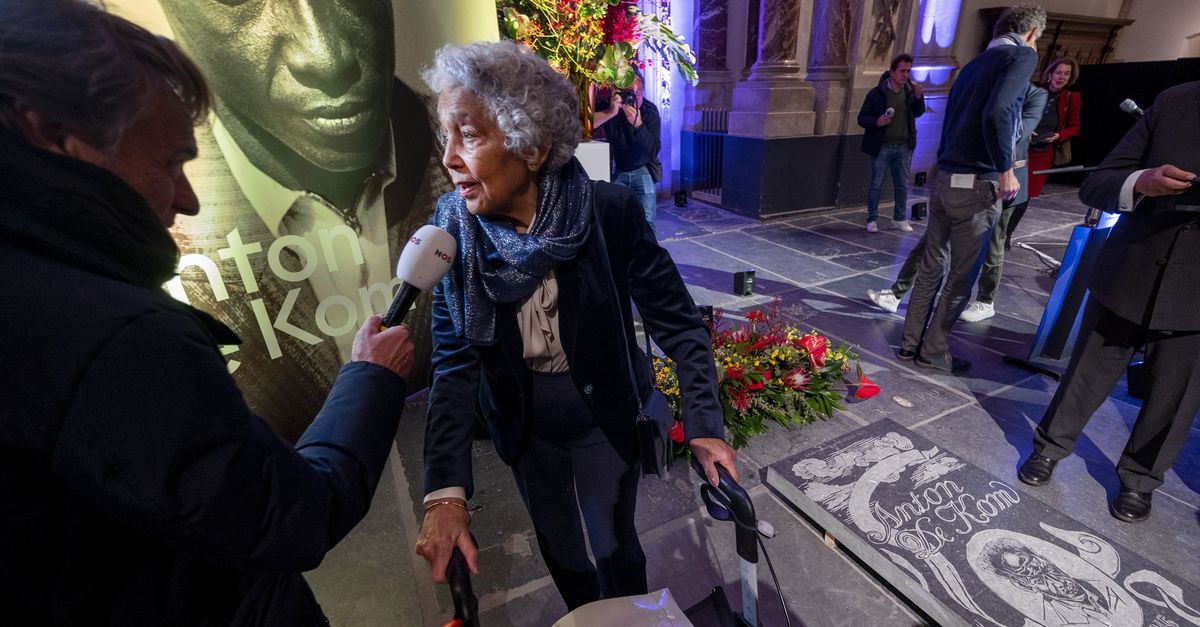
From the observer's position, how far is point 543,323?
149cm

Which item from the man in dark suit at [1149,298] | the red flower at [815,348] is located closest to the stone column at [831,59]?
the red flower at [815,348]

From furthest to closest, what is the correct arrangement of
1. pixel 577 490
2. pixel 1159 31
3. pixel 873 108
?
pixel 1159 31, pixel 873 108, pixel 577 490

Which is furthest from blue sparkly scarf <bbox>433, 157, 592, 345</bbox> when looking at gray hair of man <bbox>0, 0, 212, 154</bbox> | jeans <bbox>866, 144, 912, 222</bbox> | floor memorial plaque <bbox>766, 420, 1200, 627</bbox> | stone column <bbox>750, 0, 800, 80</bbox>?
stone column <bbox>750, 0, 800, 80</bbox>

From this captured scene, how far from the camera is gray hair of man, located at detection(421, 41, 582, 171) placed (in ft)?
4.32

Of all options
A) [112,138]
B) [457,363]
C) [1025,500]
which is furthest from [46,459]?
[1025,500]

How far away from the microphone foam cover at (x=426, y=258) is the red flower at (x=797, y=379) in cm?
272

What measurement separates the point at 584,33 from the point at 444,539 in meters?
3.04

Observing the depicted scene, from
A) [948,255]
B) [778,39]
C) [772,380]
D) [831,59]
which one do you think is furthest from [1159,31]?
[772,380]

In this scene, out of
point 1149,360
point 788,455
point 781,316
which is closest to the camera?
point 1149,360

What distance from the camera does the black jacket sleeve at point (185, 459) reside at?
636 millimetres

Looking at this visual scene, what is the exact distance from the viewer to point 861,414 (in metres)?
3.52

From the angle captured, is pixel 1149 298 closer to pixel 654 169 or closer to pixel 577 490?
pixel 577 490

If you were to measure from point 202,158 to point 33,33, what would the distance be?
2.23m

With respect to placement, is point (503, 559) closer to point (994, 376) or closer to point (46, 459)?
point (46, 459)
